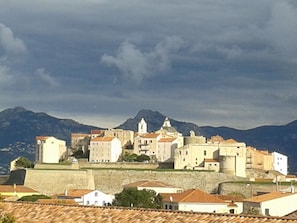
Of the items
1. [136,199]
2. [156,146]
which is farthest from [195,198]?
[156,146]

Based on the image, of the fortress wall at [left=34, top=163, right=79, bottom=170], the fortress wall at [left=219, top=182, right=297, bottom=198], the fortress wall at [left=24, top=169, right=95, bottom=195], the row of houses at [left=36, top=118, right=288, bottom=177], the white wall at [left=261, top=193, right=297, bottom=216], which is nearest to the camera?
the white wall at [left=261, top=193, right=297, bottom=216]

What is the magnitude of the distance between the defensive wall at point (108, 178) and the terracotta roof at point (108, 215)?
64.1m

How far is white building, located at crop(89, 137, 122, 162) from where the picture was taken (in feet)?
332

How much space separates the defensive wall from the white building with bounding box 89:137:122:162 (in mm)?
8153

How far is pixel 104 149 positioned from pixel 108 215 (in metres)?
78.7

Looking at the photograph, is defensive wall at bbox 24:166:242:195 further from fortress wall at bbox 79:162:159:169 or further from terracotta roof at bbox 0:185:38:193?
terracotta roof at bbox 0:185:38:193

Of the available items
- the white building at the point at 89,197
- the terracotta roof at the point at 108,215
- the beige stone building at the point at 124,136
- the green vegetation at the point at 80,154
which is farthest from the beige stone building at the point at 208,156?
the terracotta roof at the point at 108,215

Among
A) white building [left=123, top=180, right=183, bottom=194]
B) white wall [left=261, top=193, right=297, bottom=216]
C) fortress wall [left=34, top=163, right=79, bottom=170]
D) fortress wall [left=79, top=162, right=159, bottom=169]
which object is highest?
fortress wall [left=79, top=162, right=159, bottom=169]

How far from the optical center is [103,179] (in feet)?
302

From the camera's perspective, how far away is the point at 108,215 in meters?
22.1

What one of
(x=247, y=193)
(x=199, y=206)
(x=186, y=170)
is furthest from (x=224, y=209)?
(x=186, y=170)

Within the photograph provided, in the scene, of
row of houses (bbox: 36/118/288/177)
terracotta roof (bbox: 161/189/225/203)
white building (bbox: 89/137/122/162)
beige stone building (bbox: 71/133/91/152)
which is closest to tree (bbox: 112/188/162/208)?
terracotta roof (bbox: 161/189/225/203)

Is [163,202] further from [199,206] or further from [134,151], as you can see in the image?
[134,151]

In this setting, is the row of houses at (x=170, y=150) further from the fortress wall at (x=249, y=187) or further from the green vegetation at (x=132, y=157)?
the fortress wall at (x=249, y=187)
